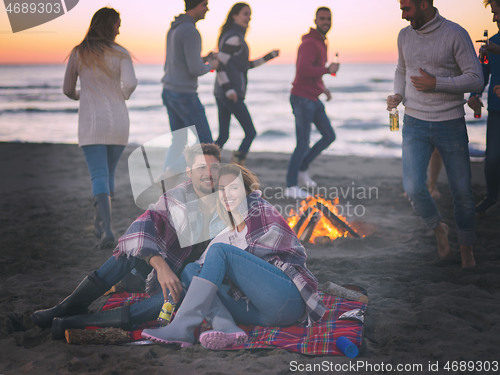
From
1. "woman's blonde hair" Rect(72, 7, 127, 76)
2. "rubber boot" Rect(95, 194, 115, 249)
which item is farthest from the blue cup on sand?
"woman's blonde hair" Rect(72, 7, 127, 76)

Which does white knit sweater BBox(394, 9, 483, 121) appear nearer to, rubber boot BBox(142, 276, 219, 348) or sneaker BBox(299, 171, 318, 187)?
rubber boot BBox(142, 276, 219, 348)

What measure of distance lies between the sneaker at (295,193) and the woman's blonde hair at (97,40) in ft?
11.1

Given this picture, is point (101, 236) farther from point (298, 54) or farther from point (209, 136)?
point (298, 54)

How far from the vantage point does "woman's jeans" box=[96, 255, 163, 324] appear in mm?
3475

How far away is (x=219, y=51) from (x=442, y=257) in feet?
13.0

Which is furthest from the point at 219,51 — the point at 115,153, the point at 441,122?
the point at 441,122

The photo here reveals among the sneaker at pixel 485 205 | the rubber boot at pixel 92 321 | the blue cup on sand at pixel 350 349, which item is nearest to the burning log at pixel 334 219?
the sneaker at pixel 485 205

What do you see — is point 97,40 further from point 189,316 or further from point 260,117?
point 260,117

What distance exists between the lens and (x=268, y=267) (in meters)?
3.33

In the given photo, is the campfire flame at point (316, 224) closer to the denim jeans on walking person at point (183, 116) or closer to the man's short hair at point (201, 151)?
the denim jeans on walking person at point (183, 116)

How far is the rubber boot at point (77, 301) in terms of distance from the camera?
345cm

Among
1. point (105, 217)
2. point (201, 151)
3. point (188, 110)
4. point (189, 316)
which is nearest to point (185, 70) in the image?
point (188, 110)

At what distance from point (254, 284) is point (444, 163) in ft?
6.60

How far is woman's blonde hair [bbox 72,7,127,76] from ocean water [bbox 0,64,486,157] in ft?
32.5
